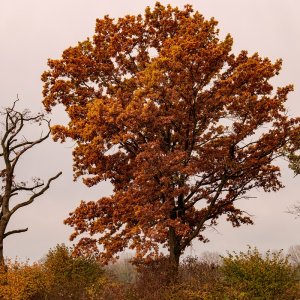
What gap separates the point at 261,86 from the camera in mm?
21766

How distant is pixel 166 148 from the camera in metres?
22.5

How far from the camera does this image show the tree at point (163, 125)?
19.8m

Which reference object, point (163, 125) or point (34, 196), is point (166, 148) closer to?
point (163, 125)

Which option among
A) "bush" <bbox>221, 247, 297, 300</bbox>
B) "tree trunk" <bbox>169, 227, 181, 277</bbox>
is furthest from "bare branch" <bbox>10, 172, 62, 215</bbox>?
"bush" <bbox>221, 247, 297, 300</bbox>

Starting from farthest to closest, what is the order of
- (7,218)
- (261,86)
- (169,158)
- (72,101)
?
(7,218) < (72,101) < (261,86) < (169,158)

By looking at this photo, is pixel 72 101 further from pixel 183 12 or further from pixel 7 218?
pixel 7 218

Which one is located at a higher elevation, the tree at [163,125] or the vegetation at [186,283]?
the tree at [163,125]

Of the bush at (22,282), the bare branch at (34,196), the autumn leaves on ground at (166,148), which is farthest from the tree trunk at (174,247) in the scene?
the bare branch at (34,196)

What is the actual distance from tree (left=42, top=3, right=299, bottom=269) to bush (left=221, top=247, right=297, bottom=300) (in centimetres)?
315

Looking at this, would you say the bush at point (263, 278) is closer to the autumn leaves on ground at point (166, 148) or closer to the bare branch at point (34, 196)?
the autumn leaves on ground at point (166, 148)

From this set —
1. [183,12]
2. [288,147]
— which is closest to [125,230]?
[288,147]

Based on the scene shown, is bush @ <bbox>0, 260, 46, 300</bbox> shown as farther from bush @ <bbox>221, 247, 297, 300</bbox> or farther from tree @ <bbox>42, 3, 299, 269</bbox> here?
bush @ <bbox>221, 247, 297, 300</bbox>

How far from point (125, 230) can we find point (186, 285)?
15.6 feet

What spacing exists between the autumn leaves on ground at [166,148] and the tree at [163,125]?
0.06m
